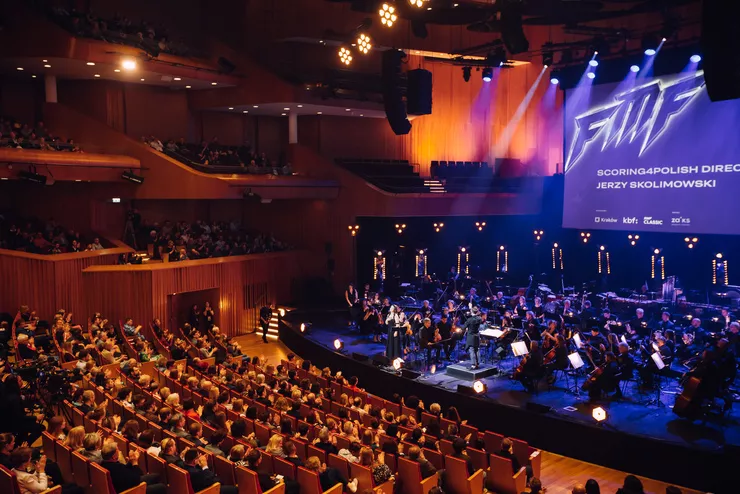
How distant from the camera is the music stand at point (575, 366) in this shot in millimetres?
11345

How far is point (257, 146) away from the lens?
24.1 m

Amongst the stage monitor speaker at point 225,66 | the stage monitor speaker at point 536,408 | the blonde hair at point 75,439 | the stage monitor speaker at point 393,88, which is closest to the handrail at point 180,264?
the stage monitor speaker at point 225,66

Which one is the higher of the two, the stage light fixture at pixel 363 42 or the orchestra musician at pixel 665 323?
the stage light fixture at pixel 363 42

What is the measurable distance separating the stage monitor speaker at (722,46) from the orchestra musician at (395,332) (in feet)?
25.4

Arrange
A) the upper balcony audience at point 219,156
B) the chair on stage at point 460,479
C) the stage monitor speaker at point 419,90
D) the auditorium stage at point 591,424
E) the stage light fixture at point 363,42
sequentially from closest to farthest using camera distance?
the chair on stage at point 460,479 → the auditorium stage at point 591,424 → the stage monitor speaker at point 419,90 → the stage light fixture at point 363,42 → the upper balcony audience at point 219,156

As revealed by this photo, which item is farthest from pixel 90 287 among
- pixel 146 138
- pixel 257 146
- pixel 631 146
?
pixel 631 146

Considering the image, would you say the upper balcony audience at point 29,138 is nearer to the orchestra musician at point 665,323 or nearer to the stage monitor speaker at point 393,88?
the stage monitor speaker at point 393,88

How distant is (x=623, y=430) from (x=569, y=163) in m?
10.4

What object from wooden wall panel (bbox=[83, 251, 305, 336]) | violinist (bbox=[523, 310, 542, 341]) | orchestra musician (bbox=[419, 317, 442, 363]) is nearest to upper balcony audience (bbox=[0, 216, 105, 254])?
wooden wall panel (bbox=[83, 251, 305, 336])

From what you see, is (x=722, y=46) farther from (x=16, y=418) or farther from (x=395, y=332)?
(x=16, y=418)

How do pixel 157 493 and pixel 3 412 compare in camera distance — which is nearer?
pixel 157 493

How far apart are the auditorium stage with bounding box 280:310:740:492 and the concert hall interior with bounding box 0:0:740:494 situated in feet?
0.18

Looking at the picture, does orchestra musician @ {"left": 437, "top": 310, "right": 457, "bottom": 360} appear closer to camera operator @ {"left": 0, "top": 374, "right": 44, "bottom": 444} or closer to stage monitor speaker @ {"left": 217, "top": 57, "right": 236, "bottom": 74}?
camera operator @ {"left": 0, "top": 374, "right": 44, "bottom": 444}

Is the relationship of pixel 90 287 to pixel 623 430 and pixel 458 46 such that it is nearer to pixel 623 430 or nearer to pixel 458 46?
pixel 623 430
